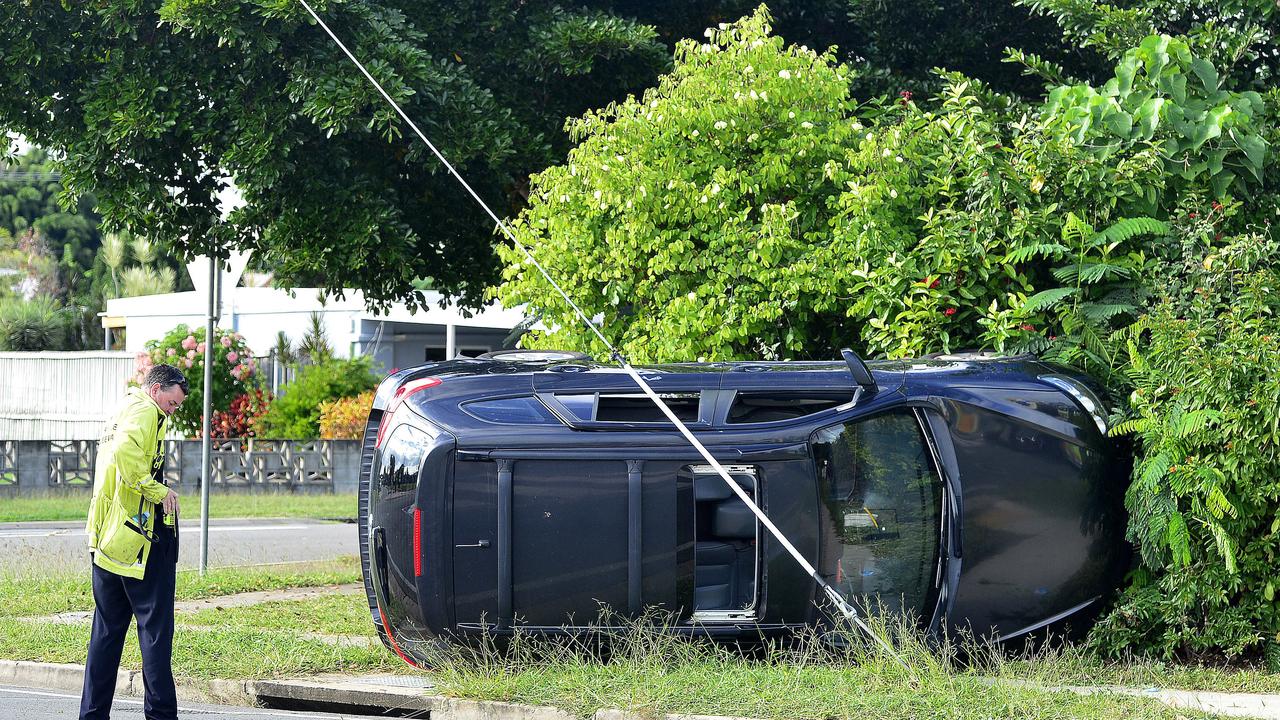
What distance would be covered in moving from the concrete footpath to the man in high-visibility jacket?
3.38 feet

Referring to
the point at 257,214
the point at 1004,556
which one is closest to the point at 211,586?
the point at 257,214

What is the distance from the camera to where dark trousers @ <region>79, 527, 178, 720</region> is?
6.34 m

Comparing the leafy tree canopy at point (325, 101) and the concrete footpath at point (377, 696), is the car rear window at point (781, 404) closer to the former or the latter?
the concrete footpath at point (377, 696)

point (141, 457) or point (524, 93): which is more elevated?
point (524, 93)

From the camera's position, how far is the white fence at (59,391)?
101 ft

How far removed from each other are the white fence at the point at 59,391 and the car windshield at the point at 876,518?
26009 mm

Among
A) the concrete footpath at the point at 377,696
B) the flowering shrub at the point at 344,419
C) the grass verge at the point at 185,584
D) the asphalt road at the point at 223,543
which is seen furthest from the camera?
the flowering shrub at the point at 344,419

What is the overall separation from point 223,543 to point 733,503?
34.5ft

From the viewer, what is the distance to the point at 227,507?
68.7 feet

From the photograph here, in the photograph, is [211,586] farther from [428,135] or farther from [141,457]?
[141,457]

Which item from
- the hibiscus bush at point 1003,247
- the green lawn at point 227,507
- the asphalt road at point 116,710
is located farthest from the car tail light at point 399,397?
the green lawn at point 227,507

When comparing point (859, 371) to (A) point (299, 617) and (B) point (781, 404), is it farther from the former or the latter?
(A) point (299, 617)

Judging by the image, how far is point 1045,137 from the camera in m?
9.67

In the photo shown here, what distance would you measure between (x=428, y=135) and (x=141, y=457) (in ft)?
21.7
